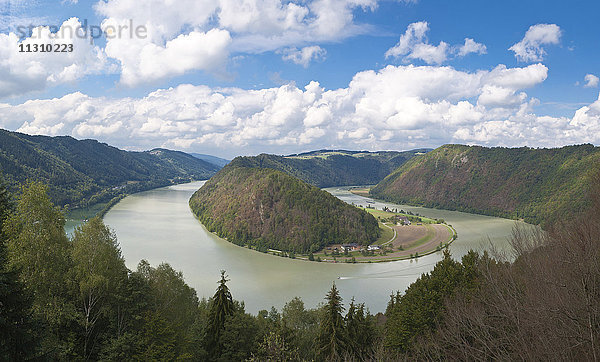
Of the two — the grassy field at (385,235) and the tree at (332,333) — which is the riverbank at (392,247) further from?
the tree at (332,333)

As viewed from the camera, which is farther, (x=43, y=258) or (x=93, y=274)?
(x=93, y=274)

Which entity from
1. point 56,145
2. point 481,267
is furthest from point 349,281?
point 56,145

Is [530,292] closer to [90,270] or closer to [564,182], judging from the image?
[90,270]

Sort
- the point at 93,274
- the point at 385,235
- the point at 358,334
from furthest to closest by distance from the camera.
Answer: the point at 385,235
the point at 358,334
the point at 93,274

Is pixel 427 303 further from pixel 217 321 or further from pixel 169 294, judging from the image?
pixel 169 294

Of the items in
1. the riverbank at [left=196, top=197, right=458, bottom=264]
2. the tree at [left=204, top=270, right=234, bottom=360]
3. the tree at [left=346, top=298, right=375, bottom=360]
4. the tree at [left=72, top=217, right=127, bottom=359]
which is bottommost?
the riverbank at [left=196, top=197, right=458, bottom=264]

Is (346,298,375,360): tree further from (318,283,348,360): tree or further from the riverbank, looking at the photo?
the riverbank

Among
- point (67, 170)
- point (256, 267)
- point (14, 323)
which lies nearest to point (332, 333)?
point (14, 323)

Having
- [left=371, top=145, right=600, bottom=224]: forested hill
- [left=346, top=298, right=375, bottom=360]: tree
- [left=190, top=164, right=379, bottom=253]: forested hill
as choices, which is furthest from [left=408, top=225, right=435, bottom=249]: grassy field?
[left=346, top=298, right=375, bottom=360]: tree
